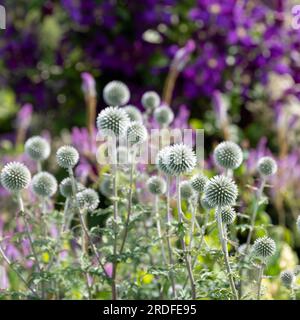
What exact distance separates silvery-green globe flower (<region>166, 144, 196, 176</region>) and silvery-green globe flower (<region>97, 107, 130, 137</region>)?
198 mm

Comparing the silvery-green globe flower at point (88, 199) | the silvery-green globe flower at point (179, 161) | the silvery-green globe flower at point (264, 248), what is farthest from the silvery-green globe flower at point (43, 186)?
the silvery-green globe flower at point (264, 248)

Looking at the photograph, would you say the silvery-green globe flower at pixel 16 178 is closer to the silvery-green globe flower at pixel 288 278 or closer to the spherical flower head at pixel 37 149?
the spherical flower head at pixel 37 149

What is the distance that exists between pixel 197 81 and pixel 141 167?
1827 mm

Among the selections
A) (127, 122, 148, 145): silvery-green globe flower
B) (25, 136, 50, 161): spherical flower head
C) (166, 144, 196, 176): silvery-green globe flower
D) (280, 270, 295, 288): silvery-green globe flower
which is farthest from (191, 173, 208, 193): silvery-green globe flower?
(25, 136, 50, 161): spherical flower head

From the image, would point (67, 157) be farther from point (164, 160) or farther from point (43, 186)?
point (164, 160)

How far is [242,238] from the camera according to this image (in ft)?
11.7

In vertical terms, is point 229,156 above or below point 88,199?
above

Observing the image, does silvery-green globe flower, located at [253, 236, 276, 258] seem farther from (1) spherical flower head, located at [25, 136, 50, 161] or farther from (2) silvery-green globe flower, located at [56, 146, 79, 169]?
(1) spherical flower head, located at [25, 136, 50, 161]

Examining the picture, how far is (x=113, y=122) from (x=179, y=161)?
0.28 meters

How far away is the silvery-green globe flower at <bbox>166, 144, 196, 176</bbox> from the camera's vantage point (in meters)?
1.83

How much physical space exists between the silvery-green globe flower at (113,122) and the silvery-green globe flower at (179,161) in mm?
198

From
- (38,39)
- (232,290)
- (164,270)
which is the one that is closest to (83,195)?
(164,270)

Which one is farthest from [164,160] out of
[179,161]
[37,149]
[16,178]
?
[37,149]

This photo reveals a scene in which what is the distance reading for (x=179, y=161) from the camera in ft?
6.01
